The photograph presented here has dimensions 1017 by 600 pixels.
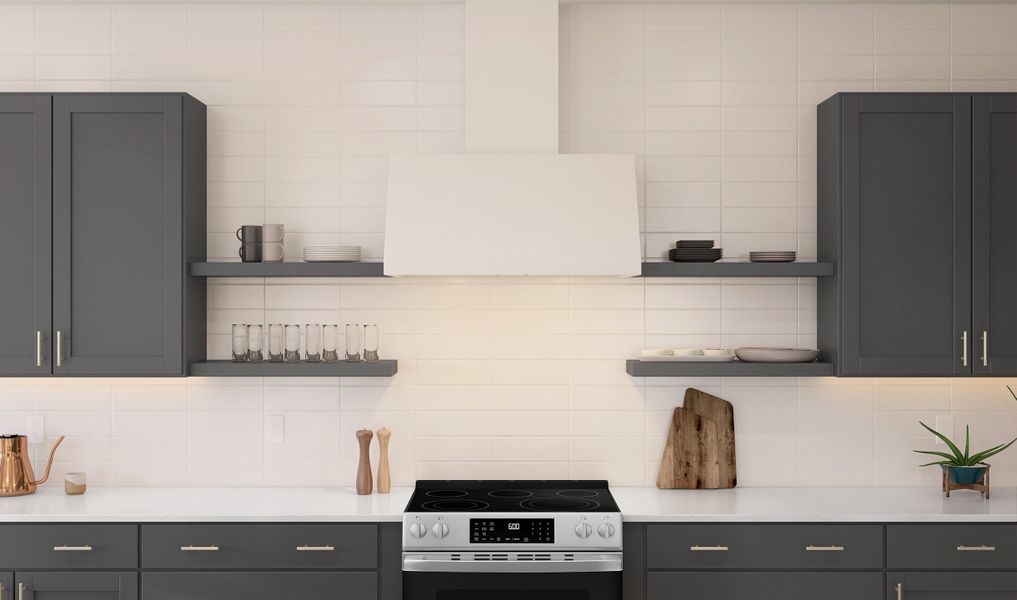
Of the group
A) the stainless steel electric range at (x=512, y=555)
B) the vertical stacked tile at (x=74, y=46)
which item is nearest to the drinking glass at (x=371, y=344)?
the stainless steel electric range at (x=512, y=555)

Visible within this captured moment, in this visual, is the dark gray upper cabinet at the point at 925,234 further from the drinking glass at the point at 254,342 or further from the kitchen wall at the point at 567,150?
the drinking glass at the point at 254,342

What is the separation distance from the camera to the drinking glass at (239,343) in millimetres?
3291

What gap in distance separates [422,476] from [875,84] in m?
2.63

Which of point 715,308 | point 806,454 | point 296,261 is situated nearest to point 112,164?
point 296,261

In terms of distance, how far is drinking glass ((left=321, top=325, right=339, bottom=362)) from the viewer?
3312 millimetres

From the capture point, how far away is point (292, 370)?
3.21 meters

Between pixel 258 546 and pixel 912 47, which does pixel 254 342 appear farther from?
pixel 912 47

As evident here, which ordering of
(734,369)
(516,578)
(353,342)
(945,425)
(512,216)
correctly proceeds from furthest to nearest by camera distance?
(945,425), (353,342), (734,369), (512,216), (516,578)

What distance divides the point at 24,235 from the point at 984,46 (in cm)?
412

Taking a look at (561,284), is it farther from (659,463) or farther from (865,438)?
(865,438)

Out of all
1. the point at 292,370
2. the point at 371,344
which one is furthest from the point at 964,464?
the point at 292,370

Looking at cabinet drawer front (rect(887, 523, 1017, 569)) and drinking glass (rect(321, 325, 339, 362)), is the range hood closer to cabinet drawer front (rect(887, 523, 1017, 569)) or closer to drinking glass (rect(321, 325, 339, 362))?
drinking glass (rect(321, 325, 339, 362))

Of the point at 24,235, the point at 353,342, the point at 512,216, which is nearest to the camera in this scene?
the point at 512,216

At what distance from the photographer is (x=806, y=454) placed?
11.4ft
